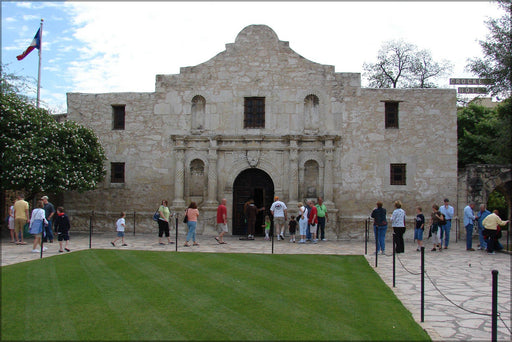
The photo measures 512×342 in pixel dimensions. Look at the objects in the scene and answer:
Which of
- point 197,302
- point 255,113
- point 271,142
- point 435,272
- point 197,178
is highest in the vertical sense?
point 255,113

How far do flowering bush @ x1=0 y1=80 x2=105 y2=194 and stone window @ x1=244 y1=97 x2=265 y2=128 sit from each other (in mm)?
6788

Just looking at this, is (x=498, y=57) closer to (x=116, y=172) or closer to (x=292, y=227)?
(x=292, y=227)

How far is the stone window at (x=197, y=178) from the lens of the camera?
63.8ft

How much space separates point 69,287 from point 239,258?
499 centimetres

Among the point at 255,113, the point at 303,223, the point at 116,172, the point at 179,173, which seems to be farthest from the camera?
the point at 116,172

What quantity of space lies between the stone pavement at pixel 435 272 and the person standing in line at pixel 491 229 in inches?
16.2

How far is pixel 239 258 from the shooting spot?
39.3 feet

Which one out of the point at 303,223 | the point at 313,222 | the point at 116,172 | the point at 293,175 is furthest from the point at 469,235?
the point at 116,172

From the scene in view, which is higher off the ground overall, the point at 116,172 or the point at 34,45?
the point at 34,45

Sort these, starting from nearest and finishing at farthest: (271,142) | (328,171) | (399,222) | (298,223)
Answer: (399,222) < (298,223) < (328,171) < (271,142)

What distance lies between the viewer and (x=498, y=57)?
63.7 ft

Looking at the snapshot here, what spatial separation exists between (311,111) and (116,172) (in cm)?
941

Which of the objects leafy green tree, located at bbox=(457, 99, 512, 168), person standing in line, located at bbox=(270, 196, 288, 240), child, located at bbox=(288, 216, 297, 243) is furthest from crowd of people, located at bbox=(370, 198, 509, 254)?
leafy green tree, located at bbox=(457, 99, 512, 168)

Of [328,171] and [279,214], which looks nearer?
[279,214]
